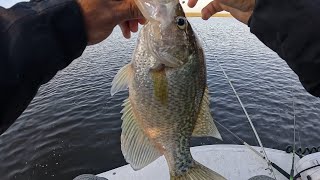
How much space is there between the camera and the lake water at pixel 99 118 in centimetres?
1253

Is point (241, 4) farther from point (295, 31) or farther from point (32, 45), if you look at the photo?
point (32, 45)

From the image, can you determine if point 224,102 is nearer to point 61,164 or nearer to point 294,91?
point 294,91

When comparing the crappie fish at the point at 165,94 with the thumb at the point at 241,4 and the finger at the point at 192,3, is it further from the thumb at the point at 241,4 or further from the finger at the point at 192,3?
the thumb at the point at 241,4

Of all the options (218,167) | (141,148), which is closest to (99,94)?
(218,167)

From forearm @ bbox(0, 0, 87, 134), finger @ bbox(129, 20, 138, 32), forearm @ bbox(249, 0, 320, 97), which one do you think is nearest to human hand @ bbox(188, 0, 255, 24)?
forearm @ bbox(249, 0, 320, 97)

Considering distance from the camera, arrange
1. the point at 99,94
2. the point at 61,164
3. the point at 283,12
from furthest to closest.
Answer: the point at 99,94
the point at 61,164
the point at 283,12

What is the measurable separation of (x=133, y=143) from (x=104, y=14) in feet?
3.69

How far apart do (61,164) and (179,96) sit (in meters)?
10.9

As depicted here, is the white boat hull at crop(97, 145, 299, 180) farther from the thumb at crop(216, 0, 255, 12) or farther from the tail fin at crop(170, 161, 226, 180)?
the thumb at crop(216, 0, 255, 12)

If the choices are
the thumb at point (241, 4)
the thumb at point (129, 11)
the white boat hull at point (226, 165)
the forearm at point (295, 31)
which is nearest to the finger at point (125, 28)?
the thumb at point (129, 11)

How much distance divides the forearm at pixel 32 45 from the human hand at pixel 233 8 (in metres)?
1.06

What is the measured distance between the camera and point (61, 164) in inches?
480

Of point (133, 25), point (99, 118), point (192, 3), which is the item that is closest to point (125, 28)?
point (133, 25)

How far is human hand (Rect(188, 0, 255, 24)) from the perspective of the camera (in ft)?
9.60
